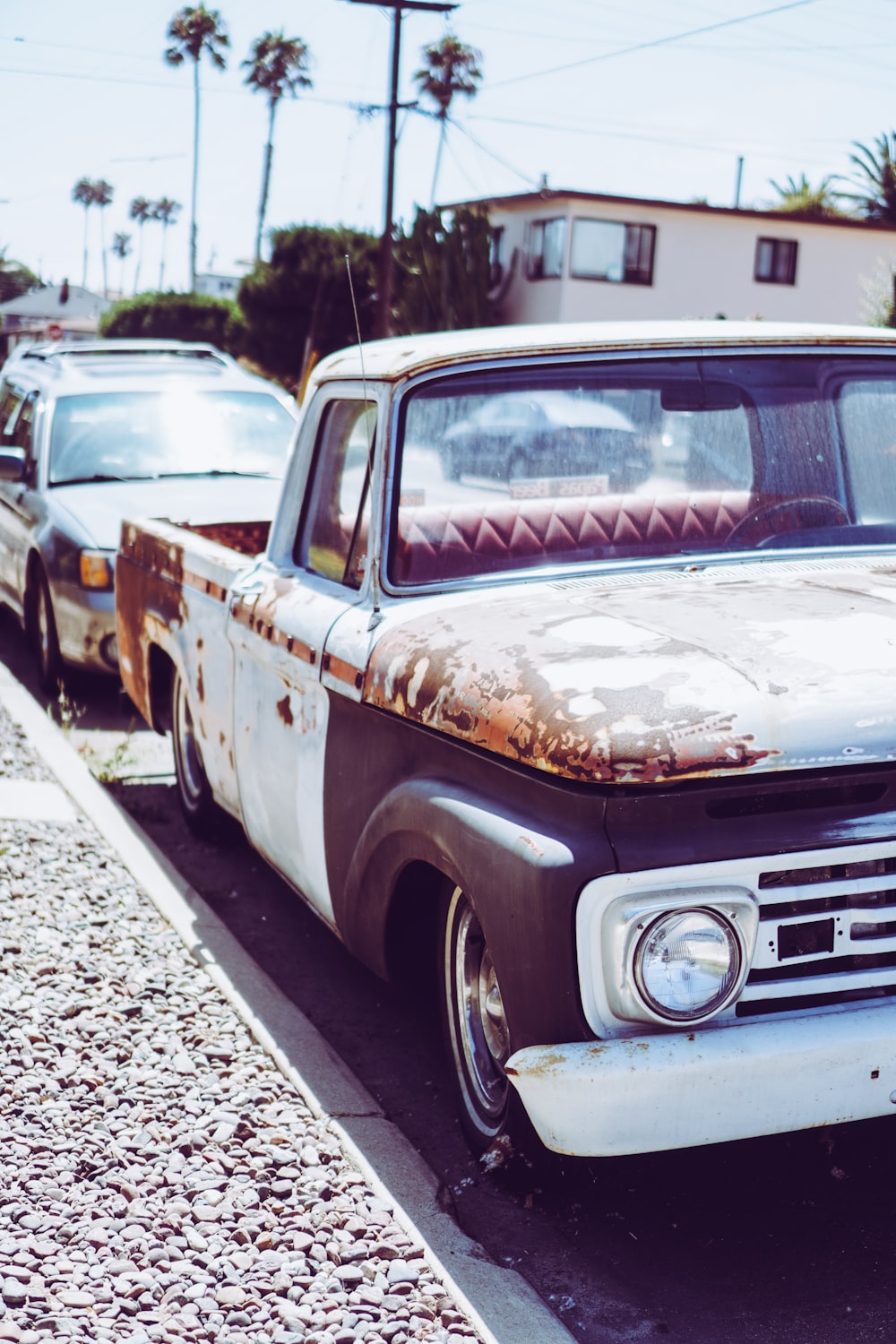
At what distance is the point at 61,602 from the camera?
8.00 metres

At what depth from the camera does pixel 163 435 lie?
8.99 m

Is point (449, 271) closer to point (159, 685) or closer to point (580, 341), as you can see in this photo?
point (159, 685)

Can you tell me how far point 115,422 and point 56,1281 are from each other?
6926mm

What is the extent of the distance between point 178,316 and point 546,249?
77.1ft

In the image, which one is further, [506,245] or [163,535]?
[506,245]

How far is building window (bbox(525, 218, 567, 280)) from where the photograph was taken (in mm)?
36031

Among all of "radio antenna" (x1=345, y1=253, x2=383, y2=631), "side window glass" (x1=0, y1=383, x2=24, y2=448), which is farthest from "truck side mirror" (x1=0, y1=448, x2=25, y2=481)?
"radio antenna" (x1=345, y1=253, x2=383, y2=631)

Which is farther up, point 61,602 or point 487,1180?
point 61,602

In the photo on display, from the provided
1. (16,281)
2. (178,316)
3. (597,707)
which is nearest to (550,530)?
(597,707)

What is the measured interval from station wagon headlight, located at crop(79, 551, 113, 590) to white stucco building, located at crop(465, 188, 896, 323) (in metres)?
29.3

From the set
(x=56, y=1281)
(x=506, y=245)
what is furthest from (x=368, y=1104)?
(x=506, y=245)

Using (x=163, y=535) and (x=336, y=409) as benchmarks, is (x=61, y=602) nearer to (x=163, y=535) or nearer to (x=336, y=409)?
(x=163, y=535)

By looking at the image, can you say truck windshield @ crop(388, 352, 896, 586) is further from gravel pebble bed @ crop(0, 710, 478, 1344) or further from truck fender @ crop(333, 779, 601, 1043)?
gravel pebble bed @ crop(0, 710, 478, 1344)

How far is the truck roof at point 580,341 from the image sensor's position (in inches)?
149
